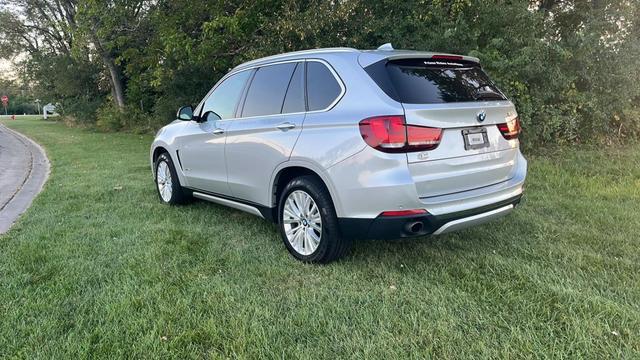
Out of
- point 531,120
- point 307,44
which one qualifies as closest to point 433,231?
point 531,120

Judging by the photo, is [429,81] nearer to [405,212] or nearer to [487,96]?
[487,96]

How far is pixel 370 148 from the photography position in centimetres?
331

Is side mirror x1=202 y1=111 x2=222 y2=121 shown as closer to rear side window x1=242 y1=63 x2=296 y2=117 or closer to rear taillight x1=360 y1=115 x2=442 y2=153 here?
rear side window x1=242 y1=63 x2=296 y2=117

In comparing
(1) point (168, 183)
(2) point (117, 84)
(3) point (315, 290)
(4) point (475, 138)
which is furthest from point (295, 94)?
(2) point (117, 84)

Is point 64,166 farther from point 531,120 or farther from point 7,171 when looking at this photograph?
point 531,120

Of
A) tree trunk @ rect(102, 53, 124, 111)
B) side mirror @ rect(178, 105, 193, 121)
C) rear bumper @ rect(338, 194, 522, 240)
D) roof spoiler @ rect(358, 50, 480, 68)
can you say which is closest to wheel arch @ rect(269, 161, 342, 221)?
rear bumper @ rect(338, 194, 522, 240)

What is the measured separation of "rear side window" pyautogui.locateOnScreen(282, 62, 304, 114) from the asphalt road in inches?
133

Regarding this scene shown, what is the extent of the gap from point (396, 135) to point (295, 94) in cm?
122

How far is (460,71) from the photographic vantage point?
13.0 feet

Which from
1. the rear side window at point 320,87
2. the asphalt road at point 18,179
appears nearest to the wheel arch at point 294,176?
the rear side window at point 320,87

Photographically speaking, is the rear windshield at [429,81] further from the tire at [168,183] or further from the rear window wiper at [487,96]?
the tire at [168,183]

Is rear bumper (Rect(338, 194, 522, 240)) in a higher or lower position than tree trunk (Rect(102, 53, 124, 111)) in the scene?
A: lower

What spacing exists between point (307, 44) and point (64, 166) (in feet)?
18.7

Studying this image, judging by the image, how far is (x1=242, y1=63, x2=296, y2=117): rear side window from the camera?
430 centimetres
